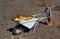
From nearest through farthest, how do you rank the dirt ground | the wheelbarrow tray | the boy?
1. the wheelbarrow tray
2. the dirt ground
3. the boy

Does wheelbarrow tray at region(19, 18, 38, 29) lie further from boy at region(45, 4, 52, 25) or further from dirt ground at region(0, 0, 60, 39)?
boy at region(45, 4, 52, 25)

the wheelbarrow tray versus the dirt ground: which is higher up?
the wheelbarrow tray

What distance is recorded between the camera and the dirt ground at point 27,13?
13.7m

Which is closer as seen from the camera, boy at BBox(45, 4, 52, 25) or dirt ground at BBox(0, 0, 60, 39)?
dirt ground at BBox(0, 0, 60, 39)

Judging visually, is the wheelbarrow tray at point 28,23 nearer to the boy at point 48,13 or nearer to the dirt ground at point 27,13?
the dirt ground at point 27,13

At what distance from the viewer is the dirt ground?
44.9ft

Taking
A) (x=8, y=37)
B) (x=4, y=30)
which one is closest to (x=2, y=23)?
(x=4, y=30)

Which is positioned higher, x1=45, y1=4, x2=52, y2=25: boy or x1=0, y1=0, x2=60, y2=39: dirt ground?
x1=45, y1=4, x2=52, y2=25: boy

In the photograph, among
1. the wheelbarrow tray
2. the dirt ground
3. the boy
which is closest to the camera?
the wheelbarrow tray

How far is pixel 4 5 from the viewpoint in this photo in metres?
19.6

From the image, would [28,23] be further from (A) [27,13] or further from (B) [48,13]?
(A) [27,13]

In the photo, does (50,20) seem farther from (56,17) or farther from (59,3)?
(59,3)

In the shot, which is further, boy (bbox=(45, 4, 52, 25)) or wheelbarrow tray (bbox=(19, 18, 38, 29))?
boy (bbox=(45, 4, 52, 25))

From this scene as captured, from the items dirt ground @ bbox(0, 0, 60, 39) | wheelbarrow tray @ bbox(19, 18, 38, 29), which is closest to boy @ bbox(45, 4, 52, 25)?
dirt ground @ bbox(0, 0, 60, 39)
